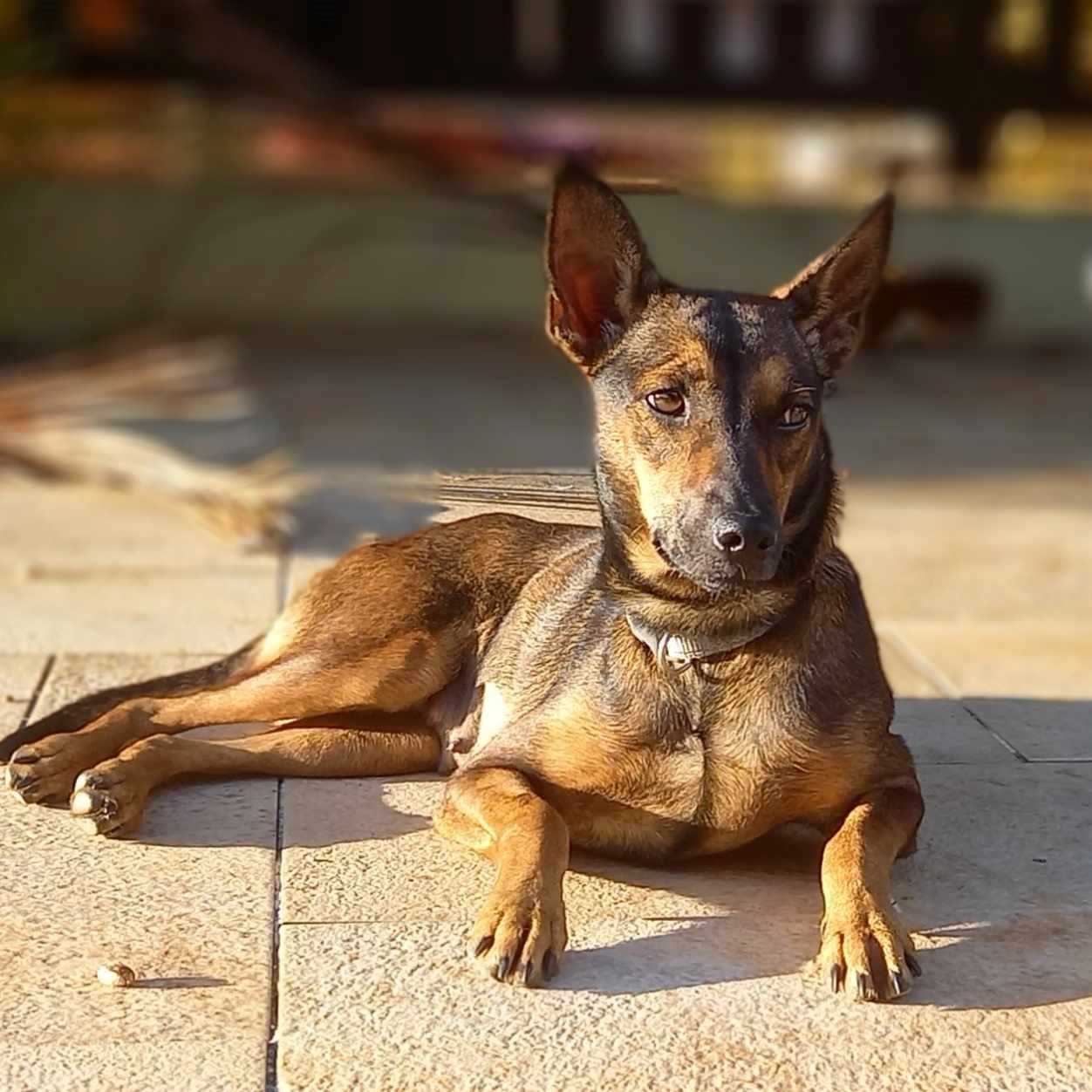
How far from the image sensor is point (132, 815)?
4.18 metres

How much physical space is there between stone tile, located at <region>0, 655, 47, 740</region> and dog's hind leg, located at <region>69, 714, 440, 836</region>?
65 centimetres

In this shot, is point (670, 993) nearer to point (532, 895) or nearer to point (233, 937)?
point (532, 895)

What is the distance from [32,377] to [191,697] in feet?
16.7

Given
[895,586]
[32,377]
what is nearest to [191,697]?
[895,586]

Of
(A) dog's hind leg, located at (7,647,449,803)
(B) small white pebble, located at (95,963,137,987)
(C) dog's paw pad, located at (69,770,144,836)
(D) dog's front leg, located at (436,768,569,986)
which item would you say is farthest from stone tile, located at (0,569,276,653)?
(B) small white pebble, located at (95,963,137,987)

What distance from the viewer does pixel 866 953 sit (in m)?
3.52

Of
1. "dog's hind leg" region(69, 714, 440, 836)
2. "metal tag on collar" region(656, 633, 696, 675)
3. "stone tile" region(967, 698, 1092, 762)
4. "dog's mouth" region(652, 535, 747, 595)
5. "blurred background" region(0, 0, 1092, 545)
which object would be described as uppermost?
"dog's mouth" region(652, 535, 747, 595)

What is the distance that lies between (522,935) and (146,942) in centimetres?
71

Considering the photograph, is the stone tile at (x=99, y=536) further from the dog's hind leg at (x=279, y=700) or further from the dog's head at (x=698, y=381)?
the dog's head at (x=698, y=381)

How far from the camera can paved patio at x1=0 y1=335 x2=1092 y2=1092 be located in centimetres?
328

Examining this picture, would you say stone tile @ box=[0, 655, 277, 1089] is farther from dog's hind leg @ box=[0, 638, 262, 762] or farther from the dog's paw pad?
dog's hind leg @ box=[0, 638, 262, 762]

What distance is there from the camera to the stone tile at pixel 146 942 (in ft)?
10.6

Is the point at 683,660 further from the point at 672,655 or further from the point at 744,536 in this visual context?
the point at 744,536

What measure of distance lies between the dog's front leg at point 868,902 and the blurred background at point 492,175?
22.6 ft
